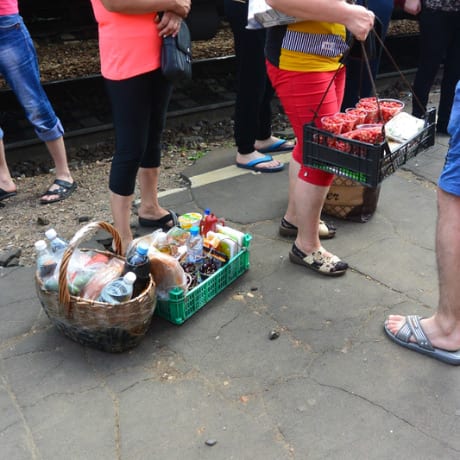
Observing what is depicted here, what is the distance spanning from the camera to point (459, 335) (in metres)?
2.31

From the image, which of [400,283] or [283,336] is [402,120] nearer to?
[400,283]

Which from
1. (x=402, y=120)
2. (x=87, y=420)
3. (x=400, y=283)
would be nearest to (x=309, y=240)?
(x=400, y=283)

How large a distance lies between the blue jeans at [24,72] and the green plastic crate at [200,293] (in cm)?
183

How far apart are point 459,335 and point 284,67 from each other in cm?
143

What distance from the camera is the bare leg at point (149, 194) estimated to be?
323 cm

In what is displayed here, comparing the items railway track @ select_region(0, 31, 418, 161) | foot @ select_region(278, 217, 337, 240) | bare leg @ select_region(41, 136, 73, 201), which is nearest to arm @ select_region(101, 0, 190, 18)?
foot @ select_region(278, 217, 337, 240)

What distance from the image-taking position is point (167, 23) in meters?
2.55

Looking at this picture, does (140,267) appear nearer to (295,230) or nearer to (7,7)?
(295,230)

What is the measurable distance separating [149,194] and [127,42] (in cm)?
105

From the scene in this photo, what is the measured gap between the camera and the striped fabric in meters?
2.45

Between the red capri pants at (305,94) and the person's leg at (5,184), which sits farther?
the person's leg at (5,184)

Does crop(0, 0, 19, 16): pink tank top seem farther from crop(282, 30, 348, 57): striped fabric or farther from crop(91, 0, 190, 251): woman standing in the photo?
crop(282, 30, 348, 57): striped fabric

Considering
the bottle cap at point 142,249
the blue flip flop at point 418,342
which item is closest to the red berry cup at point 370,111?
the blue flip flop at point 418,342

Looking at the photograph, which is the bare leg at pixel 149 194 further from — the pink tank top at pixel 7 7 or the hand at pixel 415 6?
the hand at pixel 415 6
